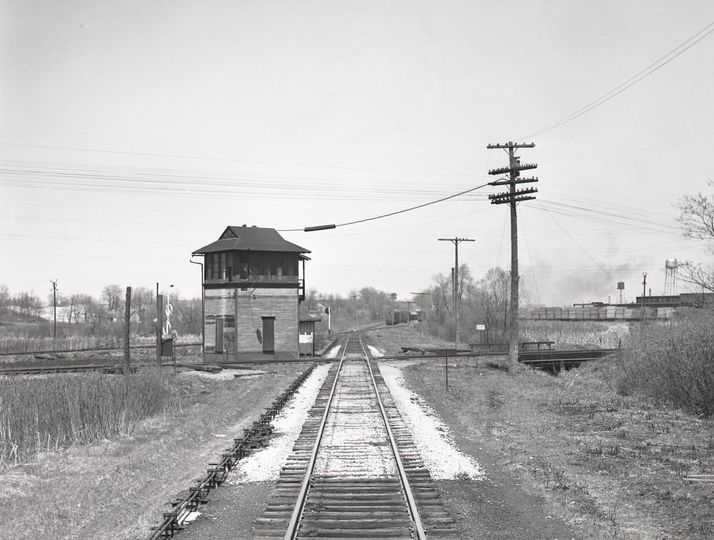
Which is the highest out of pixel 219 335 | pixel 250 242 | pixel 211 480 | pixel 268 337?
pixel 250 242

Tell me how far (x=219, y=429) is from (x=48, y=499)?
5.87 m

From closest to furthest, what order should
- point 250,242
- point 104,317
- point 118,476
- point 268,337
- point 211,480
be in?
1. point 211,480
2. point 118,476
3. point 268,337
4. point 250,242
5. point 104,317

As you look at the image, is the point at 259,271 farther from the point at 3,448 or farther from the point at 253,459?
the point at 253,459

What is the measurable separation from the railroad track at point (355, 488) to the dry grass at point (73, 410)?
7.34 meters

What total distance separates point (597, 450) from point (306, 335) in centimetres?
3137

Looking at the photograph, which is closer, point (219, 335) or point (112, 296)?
point (219, 335)

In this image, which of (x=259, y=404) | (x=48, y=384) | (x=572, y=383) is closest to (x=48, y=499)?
(x=259, y=404)

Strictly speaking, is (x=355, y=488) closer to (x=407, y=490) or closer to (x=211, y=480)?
(x=407, y=490)

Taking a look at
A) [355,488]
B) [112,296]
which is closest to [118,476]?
[355,488]

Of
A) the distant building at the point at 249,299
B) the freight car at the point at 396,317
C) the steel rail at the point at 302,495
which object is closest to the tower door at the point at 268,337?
the distant building at the point at 249,299

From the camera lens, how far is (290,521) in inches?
301

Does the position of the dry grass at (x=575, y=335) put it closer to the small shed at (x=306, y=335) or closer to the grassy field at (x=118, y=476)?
the small shed at (x=306, y=335)

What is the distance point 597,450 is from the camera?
1244cm

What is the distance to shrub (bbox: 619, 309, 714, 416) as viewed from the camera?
17531mm
